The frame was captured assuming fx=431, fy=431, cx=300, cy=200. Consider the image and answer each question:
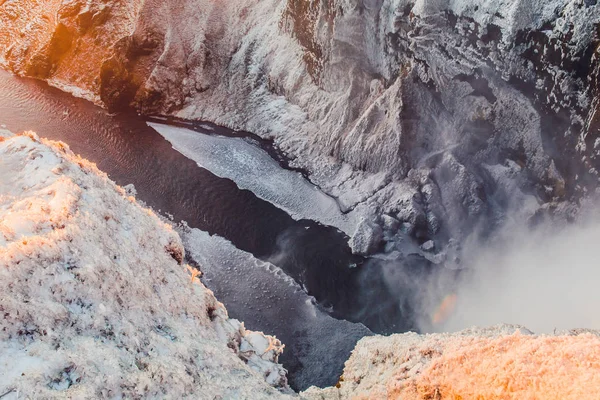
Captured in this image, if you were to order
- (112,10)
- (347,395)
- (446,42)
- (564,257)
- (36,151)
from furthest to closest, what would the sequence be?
1. (112,10)
2. (446,42)
3. (564,257)
4. (347,395)
5. (36,151)

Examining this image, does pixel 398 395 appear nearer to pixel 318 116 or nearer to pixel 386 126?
pixel 386 126

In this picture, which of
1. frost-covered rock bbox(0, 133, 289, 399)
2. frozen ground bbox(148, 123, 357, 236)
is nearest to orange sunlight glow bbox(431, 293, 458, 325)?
frozen ground bbox(148, 123, 357, 236)

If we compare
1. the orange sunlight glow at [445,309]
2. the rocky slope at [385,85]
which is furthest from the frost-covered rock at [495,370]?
the rocky slope at [385,85]

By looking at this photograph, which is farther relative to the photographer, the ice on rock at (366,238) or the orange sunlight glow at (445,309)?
the ice on rock at (366,238)

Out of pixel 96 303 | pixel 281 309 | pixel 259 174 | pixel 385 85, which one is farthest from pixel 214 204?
pixel 96 303

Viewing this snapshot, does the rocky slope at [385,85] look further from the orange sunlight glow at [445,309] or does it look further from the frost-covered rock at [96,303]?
the frost-covered rock at [96,303]

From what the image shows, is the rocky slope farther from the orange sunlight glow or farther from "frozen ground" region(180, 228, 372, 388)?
"frozen ground" region(180, 228, 372, 388)

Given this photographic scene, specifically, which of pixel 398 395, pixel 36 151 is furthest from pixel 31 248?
pixel 398 395
